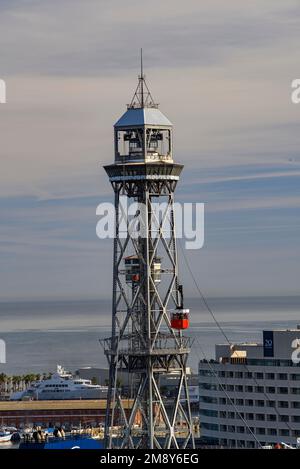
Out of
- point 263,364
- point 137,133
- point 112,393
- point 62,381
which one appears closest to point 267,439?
point 263,364

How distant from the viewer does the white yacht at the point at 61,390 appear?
174 m

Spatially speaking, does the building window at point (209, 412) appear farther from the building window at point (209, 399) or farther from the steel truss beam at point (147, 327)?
the steel truss beam at point (147, 327)

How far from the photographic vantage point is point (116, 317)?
209 feet

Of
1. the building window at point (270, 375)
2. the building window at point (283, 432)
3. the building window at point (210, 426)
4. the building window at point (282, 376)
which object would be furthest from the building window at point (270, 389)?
the building window at point (210, 426)

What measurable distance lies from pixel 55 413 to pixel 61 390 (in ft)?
97.3

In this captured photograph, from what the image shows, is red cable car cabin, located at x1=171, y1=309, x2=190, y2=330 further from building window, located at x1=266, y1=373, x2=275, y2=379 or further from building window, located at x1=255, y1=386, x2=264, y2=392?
building window, located at x1=255, y1=386, x2=264, y2=392

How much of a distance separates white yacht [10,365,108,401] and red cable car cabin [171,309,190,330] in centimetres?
10784

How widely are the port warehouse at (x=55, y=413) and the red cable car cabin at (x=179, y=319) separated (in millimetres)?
83146

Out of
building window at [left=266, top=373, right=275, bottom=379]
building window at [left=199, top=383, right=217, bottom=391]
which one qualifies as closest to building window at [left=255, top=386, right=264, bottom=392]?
building window at [left=266, top=373, right=275, bottom=379]

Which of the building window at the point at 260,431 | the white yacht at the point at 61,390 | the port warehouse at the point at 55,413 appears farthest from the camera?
the white yacht at the point at 61,390

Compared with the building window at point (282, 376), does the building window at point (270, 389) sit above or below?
below

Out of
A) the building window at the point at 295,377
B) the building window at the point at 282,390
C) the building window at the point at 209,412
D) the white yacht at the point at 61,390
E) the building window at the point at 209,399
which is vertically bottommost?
the building window at the point at 209,412
